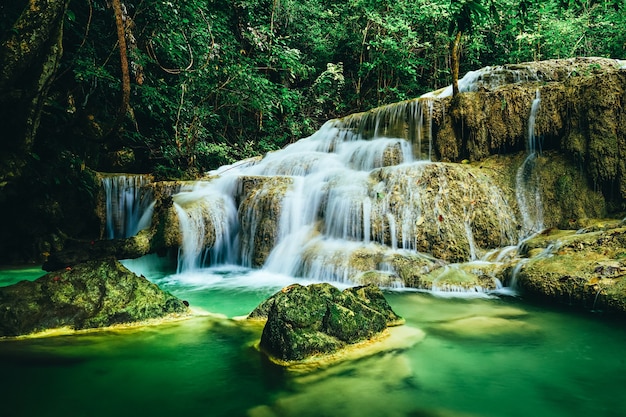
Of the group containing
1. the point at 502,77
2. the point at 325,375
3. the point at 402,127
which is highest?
the point at 502,77

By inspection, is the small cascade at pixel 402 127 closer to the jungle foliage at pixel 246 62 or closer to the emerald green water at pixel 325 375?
the jungle foliage at pixel 246 62

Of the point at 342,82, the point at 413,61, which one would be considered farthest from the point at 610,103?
the point at 342,82

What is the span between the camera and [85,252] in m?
4.76

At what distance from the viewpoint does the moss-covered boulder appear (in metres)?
4.24

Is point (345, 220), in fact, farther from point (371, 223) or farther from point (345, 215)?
point (371, 223)

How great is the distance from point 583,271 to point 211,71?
9.10 m

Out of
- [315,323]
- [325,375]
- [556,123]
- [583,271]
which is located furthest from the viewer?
[556,123]

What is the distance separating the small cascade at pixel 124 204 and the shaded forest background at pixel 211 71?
17.6 inches

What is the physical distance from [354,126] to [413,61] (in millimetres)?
6962

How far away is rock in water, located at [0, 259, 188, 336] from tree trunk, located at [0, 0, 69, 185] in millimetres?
2289

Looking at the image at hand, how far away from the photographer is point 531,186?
23.8ft

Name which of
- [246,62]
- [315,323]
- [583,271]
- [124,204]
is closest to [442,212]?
[583,271]

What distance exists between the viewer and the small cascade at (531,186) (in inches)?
273

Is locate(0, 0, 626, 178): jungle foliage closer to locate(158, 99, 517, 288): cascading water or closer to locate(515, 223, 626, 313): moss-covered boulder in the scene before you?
locate(158, 99, 517, 288): cascading water
